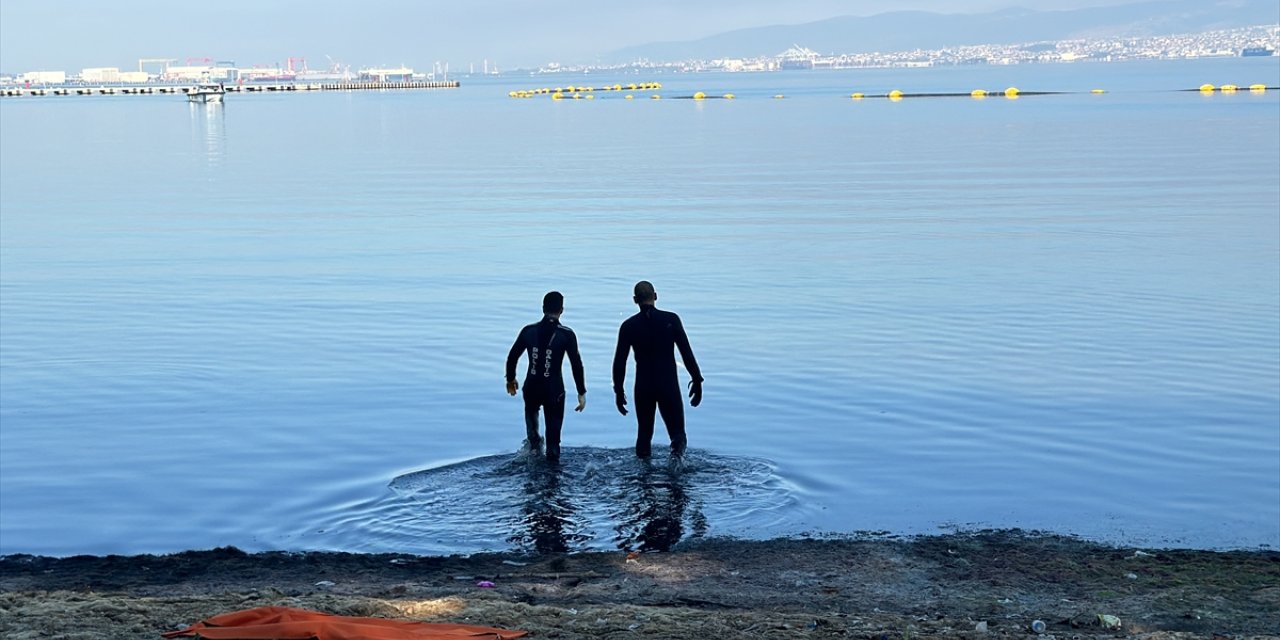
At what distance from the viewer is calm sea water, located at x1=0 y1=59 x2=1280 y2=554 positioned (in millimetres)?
15023

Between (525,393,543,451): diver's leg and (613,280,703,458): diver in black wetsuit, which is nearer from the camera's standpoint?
(613,280,703,458): diver in black wetsuit

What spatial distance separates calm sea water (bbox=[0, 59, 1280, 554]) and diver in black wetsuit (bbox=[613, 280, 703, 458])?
0.62 m

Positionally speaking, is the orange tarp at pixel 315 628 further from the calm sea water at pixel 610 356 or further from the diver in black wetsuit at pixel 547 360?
the diver in black wetsuit at pixel 547 360

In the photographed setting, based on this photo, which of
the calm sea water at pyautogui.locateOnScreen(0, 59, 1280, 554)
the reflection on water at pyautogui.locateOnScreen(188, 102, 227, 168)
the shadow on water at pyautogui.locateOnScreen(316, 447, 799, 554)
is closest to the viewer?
the shadow on water at pyautogui.locateOnScreen(316, 447, 799, 554)

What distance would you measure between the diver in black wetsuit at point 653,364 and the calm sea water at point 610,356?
618 millimetres

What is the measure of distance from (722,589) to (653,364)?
4.29m

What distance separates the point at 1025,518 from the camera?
48.2 feet

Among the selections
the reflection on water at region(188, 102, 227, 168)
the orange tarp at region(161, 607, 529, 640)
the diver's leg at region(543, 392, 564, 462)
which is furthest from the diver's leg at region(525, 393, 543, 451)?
the reflection on water at region(188, 102, 227, 168)

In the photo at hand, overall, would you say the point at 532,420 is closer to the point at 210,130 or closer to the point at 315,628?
the point at 315,628

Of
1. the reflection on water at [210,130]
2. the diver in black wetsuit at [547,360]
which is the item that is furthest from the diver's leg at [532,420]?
the reflection on water at [210,130]

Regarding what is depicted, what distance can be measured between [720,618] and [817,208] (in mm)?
34959

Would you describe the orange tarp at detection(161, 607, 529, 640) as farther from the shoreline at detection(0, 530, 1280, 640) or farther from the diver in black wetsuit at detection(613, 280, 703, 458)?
the diver in black wetsuit at detection(613, 280, 703, 458)

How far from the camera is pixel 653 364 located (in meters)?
15.6

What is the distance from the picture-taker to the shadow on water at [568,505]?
539 inches
